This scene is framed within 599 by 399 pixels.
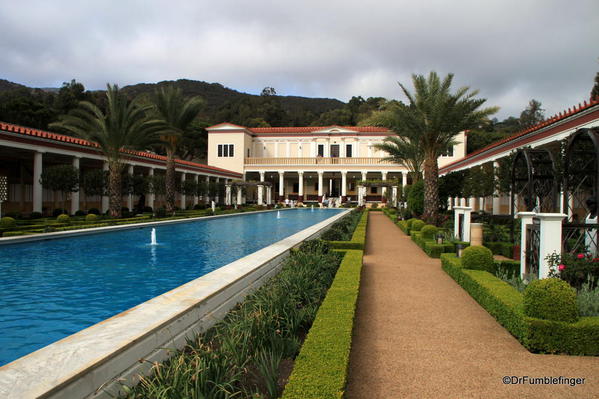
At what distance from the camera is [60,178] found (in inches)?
723

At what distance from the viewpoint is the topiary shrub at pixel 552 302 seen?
157 inches

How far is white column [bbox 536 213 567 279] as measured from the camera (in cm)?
539

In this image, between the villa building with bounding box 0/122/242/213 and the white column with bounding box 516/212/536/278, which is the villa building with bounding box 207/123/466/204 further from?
the white column with bounding box 516/212/536/278

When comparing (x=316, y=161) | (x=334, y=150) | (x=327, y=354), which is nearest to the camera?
(x=327, y=354)

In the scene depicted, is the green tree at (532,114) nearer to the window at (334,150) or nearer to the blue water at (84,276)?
the window at (334,150)

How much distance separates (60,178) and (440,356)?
19.2 meters

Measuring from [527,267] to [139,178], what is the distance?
70.4 ft

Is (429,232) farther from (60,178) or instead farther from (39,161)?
(39,161)

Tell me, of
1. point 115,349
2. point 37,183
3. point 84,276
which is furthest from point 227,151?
point 115,349

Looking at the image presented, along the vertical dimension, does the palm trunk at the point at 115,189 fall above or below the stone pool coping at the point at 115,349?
above

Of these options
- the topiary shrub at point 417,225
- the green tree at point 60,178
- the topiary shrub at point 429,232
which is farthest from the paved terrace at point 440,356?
the green tree at point 60,178

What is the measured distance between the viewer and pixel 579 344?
12.8ft

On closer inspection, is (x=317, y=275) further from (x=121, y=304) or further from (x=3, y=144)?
(x=3, y=144)

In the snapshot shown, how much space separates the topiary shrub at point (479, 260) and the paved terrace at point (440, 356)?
550 millimetres
